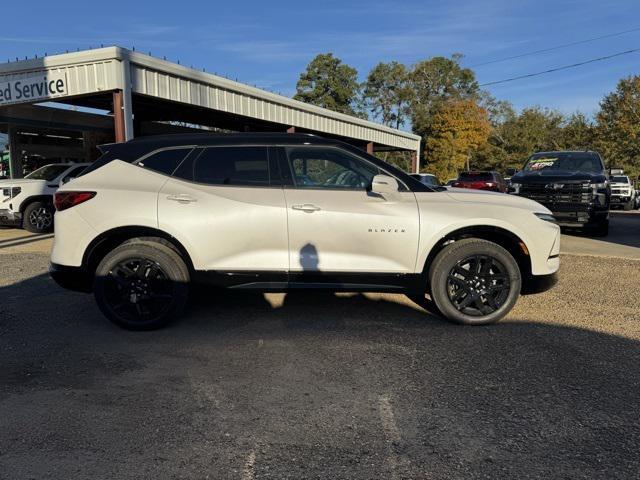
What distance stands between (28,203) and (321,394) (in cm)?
1093

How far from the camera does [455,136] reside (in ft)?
169

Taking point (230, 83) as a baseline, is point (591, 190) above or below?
below

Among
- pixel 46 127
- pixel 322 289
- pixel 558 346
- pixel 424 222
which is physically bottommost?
pixel 558 346

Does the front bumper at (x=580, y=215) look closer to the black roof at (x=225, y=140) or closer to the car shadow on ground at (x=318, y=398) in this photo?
the car shadow on ground at (x=318, y=398)

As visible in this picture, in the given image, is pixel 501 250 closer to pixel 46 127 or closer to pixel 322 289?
pixel 322 289

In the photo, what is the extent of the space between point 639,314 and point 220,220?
438cm

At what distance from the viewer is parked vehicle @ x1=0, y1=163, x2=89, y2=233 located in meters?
11.4

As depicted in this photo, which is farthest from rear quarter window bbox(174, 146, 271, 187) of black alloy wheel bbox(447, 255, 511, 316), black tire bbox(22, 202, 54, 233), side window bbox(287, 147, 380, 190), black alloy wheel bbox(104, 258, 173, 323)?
black tire bbox(22, 202, 54, 233)

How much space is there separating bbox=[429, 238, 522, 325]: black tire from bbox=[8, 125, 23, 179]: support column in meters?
22.8

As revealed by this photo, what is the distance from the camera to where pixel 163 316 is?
14.9 ft

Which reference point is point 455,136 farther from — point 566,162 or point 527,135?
point 566,162

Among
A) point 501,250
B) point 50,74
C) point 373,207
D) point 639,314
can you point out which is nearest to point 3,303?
point 373,207

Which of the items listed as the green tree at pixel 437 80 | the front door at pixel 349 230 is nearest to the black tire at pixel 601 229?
the front door at pixel 349 230

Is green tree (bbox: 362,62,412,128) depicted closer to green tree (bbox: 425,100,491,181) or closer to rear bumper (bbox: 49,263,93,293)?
green tree (bbox: 425,100,491,181)
